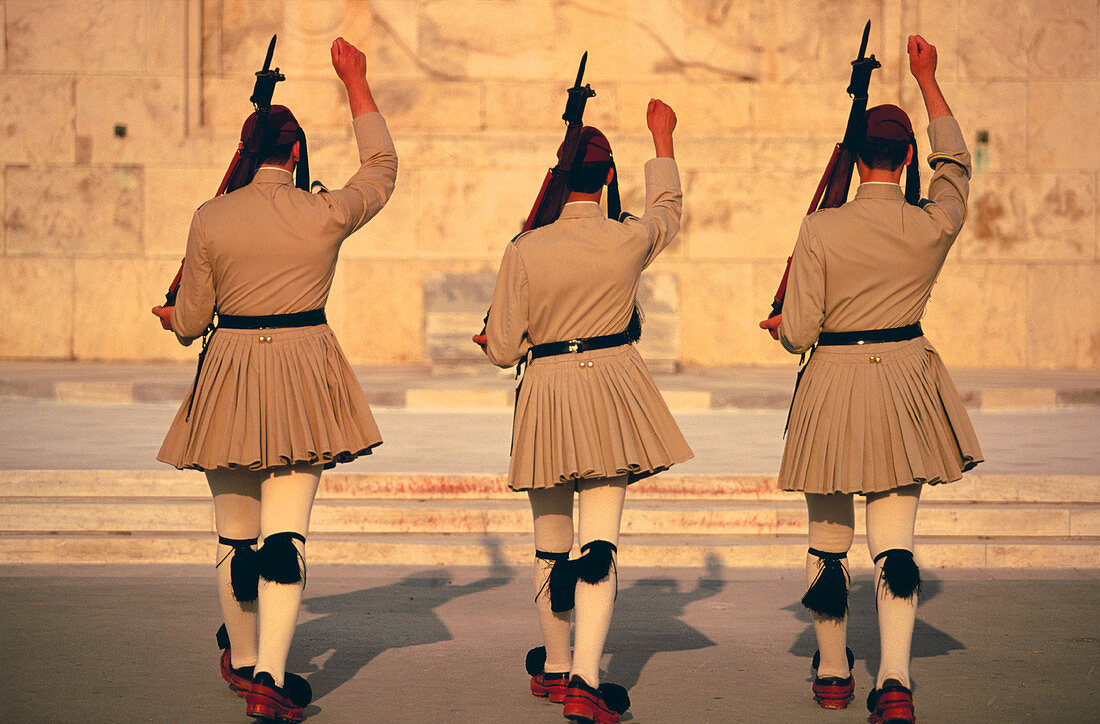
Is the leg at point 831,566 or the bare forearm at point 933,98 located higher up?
the bare forearm at point 933,98

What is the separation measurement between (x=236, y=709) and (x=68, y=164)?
13.1 meters

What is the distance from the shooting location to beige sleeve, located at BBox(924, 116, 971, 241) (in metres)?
4.88

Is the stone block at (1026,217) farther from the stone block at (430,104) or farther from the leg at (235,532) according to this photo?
the leg at (235,532)

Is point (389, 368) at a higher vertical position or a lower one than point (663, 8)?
lower

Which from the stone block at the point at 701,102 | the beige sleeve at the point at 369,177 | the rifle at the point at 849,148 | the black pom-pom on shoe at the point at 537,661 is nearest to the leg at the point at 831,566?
the rifle at the point at 849,148

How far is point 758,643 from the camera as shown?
578cm

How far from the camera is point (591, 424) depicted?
4.74 m

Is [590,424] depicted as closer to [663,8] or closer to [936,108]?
[936,108]

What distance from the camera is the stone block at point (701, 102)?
16750 mm

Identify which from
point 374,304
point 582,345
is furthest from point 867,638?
point 374,304

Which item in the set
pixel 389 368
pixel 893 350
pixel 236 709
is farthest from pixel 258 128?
pixel 389 368

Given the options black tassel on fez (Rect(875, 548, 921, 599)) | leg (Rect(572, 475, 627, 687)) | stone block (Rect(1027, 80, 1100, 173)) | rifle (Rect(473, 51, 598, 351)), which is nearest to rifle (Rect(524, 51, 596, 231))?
rifle (Rect(473, 51, 598, 351))

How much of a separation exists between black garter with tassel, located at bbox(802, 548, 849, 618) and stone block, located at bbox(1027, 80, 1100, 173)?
12618 mm

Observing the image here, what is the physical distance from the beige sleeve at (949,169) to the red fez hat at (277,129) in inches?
87.0
